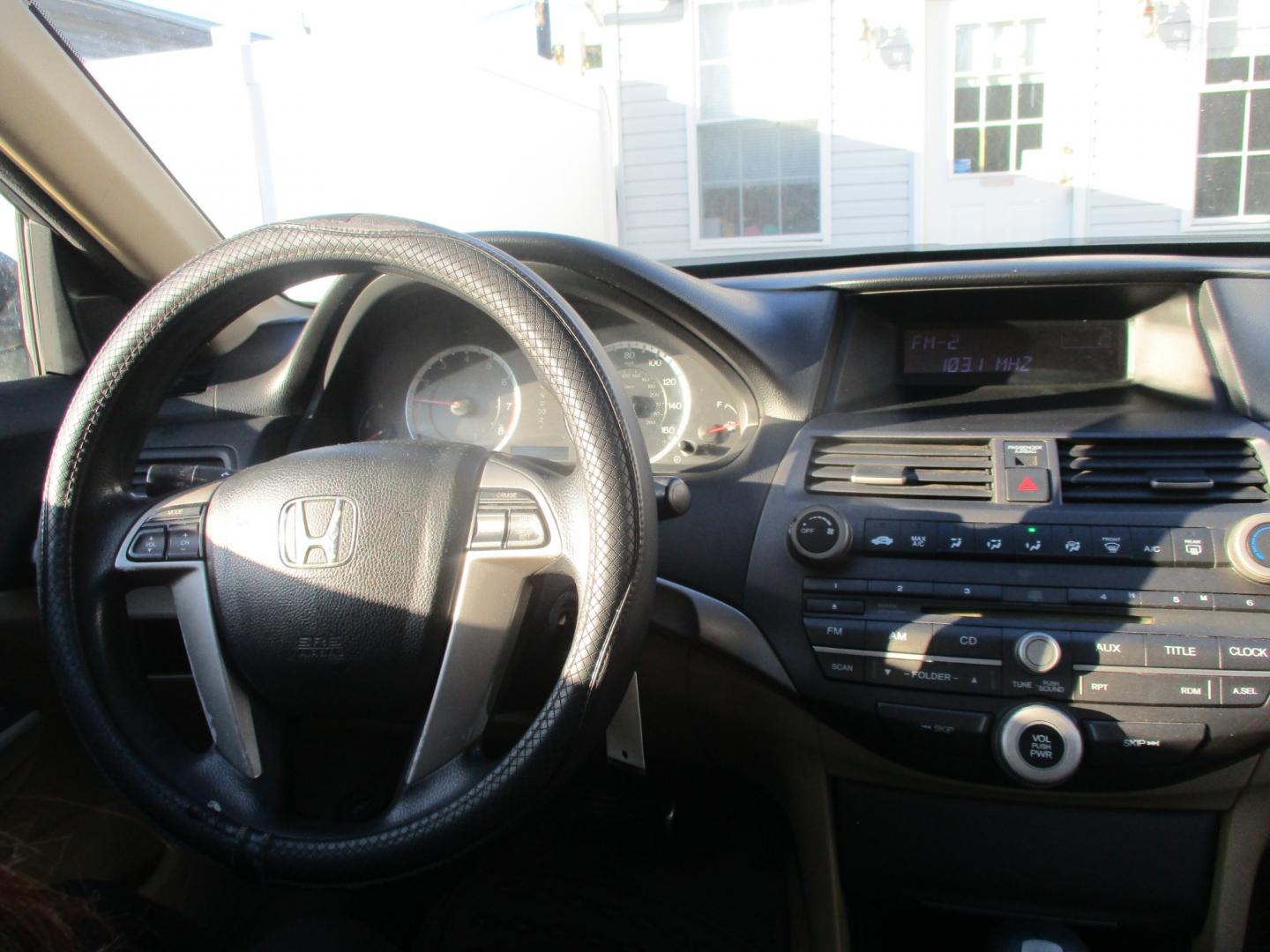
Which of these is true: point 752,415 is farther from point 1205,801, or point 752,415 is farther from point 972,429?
point 1205,801

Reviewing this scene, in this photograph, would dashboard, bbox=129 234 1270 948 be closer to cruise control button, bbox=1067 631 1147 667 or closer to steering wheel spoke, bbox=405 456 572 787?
cruise control button, bbox=1067 631 1147 667

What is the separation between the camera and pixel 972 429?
1.58 m

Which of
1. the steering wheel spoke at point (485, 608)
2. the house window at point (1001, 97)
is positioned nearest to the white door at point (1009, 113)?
the house window at point (1001, 97)

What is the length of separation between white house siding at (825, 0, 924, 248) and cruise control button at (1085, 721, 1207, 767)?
17.1 ft

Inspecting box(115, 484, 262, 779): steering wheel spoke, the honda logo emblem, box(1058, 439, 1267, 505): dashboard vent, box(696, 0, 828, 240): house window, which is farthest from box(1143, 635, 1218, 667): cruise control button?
box(696, 0, 828, 240): house window

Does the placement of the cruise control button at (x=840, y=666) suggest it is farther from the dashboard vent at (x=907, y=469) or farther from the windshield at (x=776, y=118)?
the windshield at (x=776, y=118)

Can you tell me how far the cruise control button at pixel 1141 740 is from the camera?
1.36 metres

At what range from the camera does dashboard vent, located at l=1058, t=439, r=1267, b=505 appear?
1.43 meters

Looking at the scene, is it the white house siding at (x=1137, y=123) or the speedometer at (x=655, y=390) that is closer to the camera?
the speedometer at (x=655, y=390)

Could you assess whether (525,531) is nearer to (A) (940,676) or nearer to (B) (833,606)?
(B) (833,606)

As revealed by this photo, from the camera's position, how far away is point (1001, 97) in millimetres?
5801

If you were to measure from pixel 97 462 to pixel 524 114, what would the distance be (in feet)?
17.6

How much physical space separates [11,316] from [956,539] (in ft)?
6.15

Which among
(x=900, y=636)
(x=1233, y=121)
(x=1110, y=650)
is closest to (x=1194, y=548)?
(x=1110, y=650)
